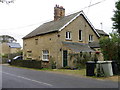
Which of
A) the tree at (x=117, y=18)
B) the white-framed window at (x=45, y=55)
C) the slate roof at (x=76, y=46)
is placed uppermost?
the tree at (x=117, y=18)

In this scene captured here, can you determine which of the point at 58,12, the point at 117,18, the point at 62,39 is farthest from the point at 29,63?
the point at 117,18

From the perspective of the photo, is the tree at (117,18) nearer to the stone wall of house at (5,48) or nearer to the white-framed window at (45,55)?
the white-framed window at (45,55)

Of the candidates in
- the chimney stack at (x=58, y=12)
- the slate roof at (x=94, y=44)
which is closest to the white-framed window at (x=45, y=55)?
the chimney stack at (x=58, y=12)

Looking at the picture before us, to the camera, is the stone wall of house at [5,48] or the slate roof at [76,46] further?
the stone wall of house at [5,48]

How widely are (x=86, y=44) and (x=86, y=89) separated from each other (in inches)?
763

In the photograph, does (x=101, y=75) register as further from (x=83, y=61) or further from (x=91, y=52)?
(x=91, y=52)

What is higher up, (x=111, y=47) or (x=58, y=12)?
(x=58, y=12)

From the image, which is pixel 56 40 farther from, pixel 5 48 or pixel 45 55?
pixel 5 48

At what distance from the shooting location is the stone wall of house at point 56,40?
2369cm

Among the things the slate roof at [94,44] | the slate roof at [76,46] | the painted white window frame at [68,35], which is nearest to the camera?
the slate roof at [76,46]

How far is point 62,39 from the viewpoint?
961 inches

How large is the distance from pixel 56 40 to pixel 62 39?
1103 millimetres

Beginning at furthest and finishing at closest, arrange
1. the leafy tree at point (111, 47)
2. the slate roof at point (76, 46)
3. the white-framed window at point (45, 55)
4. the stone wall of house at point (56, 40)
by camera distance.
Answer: the white-framed window at point (45, 55) → the stone wall of house at point (56, 40) → the slate roof at point (76, 46) → the leafy tree at point (111, 47)

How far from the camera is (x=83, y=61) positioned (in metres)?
22.6
